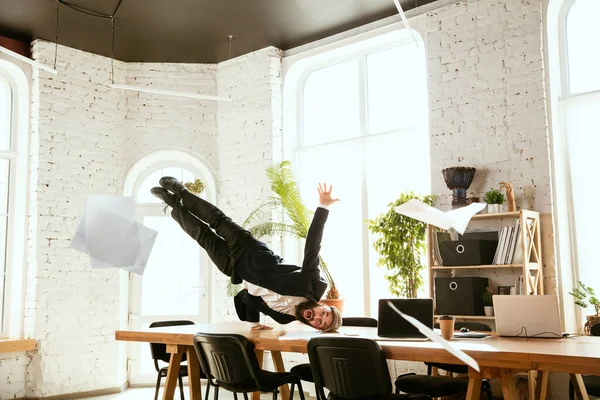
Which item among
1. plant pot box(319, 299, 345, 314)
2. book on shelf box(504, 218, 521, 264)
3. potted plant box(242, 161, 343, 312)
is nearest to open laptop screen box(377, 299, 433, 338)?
book on shelf box(504, 218, 521, 264)

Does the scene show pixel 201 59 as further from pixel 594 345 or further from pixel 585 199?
pixel 594 345

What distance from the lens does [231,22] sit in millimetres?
6965

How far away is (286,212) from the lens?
7.23 metres

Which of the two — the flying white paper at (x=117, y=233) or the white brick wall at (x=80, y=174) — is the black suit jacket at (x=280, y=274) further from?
the white brick wall at (x=80, y=174)

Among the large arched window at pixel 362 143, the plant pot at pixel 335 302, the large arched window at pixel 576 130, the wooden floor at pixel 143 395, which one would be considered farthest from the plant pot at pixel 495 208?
the wooden floor at pixel 143 395

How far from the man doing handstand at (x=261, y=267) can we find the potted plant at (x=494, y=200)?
1.82 meters

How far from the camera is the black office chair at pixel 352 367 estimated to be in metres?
3.37

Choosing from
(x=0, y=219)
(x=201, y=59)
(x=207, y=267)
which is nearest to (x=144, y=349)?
(x=207, y=267)

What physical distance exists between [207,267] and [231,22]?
298 centimetres

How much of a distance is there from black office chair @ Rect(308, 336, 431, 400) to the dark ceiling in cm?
408

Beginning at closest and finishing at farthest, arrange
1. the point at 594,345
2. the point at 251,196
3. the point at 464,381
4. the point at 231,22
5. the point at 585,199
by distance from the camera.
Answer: the point at 594,345
the point at 464,381
the point at 585,199
the point at 231,22
the point at 251,196

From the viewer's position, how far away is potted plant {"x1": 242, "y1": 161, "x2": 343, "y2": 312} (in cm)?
684

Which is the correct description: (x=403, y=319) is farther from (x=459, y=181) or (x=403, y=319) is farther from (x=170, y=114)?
(x=170, y=114)

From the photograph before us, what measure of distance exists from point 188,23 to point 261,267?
10.9 feet
